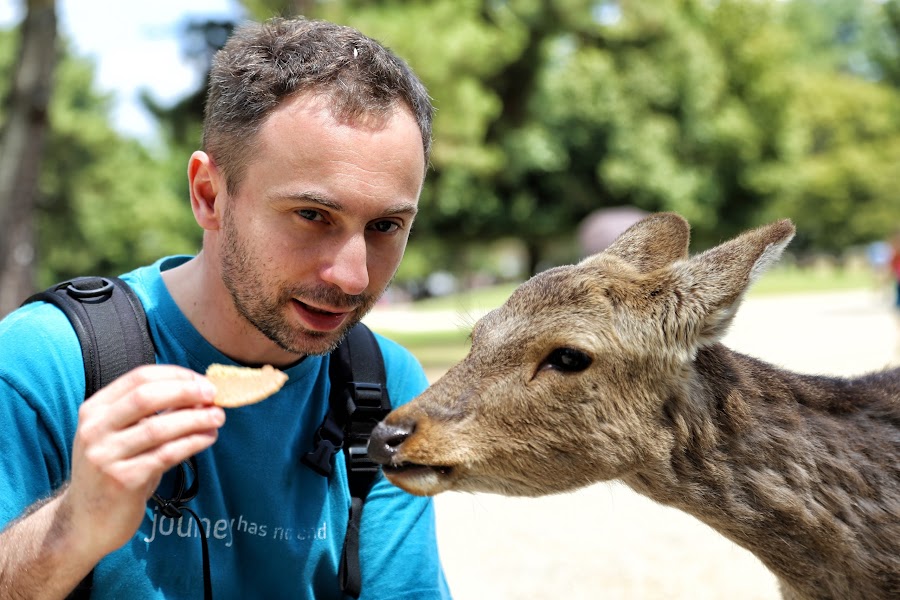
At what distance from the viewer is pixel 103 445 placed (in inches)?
81.7

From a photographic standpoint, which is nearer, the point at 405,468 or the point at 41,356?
the point at 41,356

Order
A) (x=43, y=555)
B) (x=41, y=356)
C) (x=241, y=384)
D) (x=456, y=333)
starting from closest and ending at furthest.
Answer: (x=43, y=555) < (x=241, y=384) < (x=41, y=356) < (x=456, y=333)

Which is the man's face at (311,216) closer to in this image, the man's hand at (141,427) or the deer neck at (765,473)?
the man's hand at (141,427)

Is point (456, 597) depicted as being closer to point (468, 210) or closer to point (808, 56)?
point (468, 210)

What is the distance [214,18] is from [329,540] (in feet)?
56.1

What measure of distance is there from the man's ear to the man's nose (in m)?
0.48

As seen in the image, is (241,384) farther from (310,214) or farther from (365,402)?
(365,402)

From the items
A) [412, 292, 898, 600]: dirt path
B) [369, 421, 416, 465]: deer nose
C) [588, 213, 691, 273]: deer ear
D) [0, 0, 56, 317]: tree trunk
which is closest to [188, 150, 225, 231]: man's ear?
[369, 421, 416, 465]: deer nose

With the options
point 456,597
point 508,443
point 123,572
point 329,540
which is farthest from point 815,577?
point 456,597

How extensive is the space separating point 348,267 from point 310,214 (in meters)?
0.20

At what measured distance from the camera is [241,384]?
2.42 meters

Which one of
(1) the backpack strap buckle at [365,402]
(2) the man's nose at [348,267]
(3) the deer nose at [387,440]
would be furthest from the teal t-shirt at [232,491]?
(2) the man's nose at [348,267]

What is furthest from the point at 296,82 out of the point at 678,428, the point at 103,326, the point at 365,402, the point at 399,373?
the point at 678,428

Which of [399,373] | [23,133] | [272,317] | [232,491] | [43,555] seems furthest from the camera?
[23,133]
